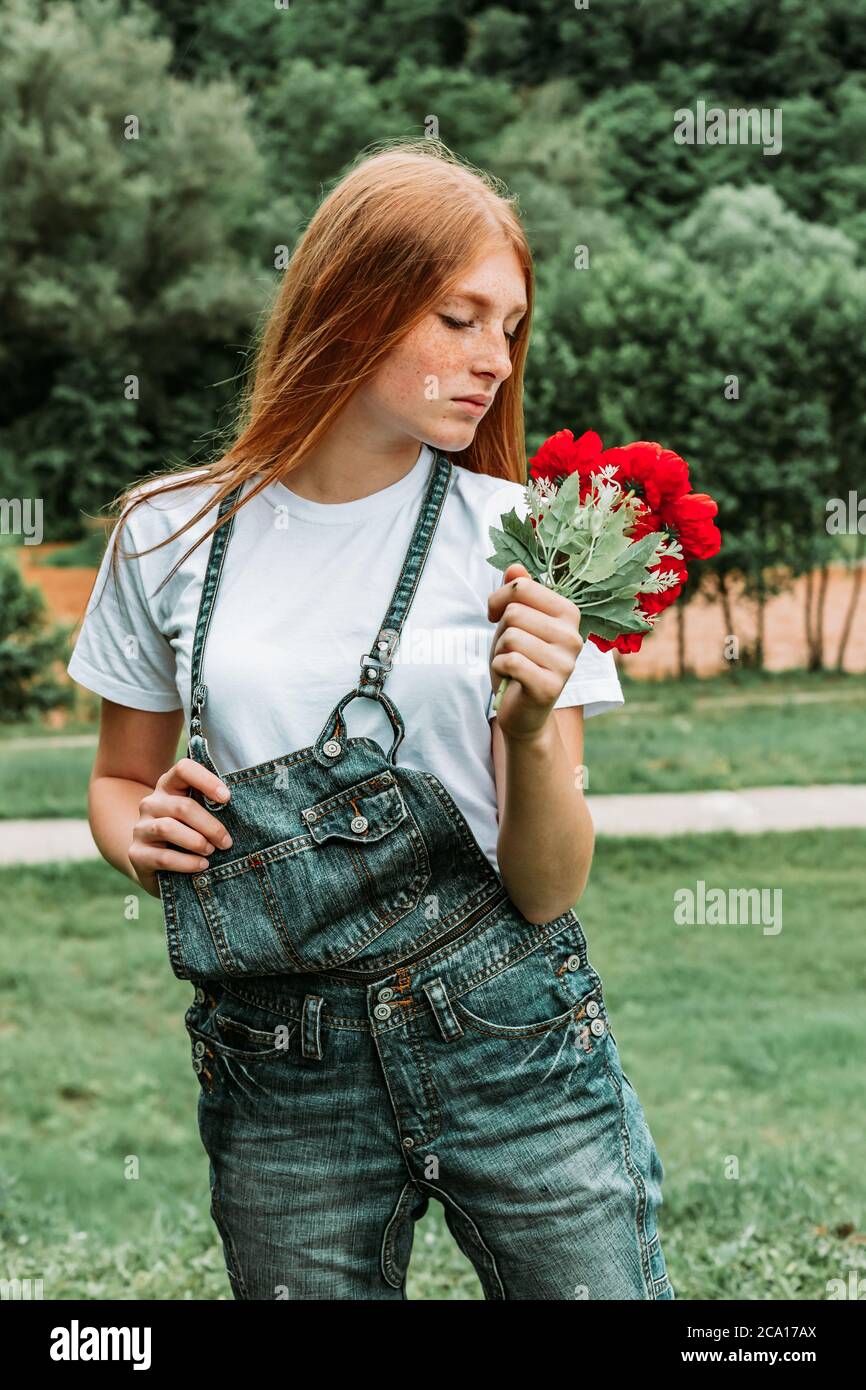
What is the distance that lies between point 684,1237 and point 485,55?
777 inches

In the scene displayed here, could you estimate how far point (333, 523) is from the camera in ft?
5.62

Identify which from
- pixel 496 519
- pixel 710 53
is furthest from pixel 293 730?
pixel 710 53

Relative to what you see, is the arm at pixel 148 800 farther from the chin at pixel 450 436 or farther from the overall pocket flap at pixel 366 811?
the chin at pixel 450 436

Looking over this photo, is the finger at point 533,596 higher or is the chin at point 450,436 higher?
the chin at point 450,436

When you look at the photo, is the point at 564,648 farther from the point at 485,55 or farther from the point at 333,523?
the point at 485,55

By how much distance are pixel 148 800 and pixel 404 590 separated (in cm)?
35

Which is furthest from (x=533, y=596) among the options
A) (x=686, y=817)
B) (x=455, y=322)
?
(x=686, y=817)

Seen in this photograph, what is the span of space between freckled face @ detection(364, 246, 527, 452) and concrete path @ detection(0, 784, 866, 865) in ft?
16.5

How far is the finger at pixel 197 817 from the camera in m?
1.59

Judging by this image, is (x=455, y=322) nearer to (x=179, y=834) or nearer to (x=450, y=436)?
(x=450, y=436)

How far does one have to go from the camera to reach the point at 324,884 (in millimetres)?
1565

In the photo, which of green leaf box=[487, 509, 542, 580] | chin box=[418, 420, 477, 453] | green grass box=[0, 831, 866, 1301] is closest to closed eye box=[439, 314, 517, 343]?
chin box=[418, 420, 477, 453]

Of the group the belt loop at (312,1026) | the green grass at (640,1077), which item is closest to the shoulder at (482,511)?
the belt loop at (312,1026)
